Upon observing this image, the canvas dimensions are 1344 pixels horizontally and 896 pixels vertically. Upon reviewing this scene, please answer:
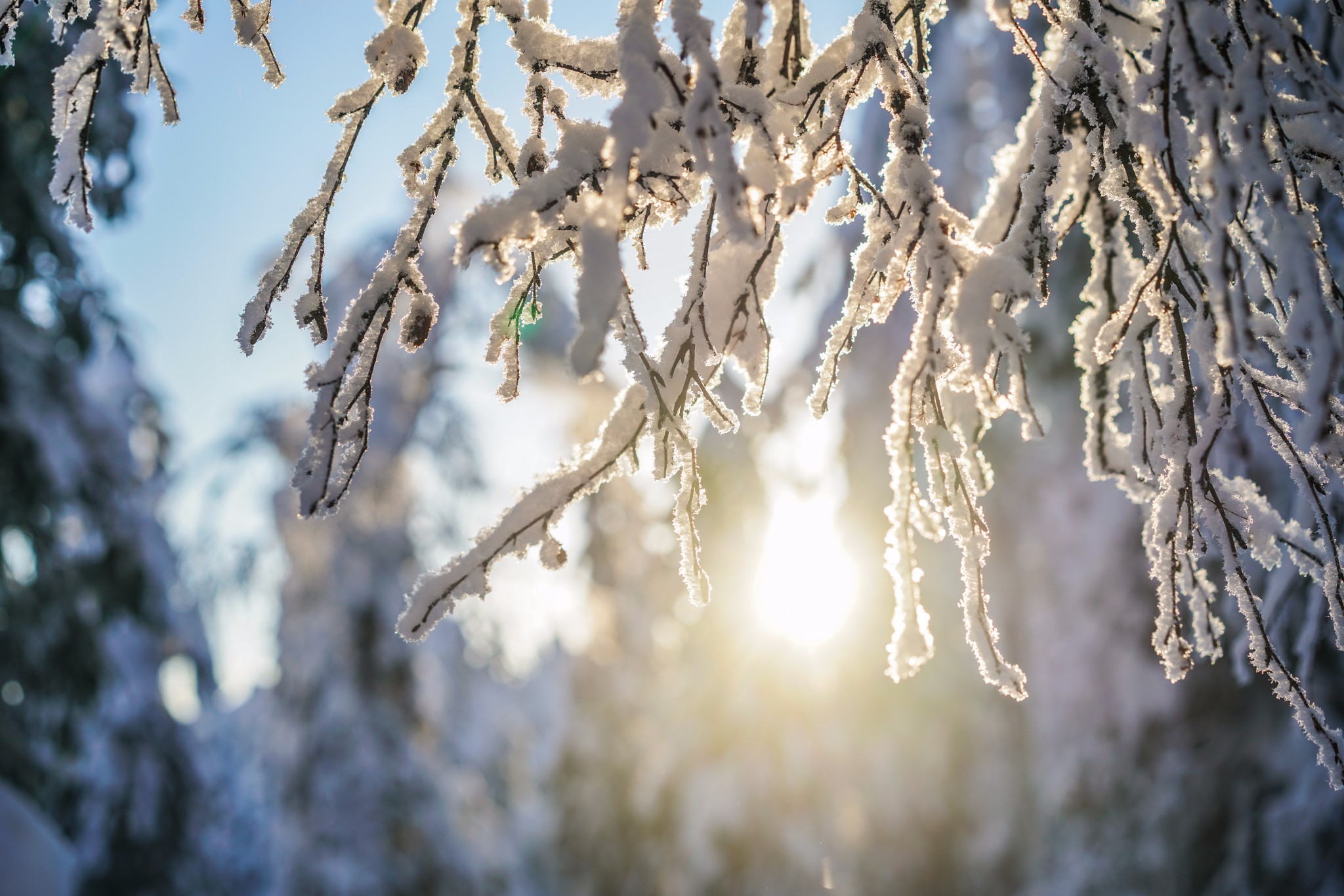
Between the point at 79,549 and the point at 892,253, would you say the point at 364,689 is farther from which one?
the point at 892,253

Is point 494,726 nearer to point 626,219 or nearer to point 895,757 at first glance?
point 895,757

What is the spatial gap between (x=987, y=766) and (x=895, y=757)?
0.56 meters

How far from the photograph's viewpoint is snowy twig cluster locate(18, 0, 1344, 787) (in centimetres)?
94

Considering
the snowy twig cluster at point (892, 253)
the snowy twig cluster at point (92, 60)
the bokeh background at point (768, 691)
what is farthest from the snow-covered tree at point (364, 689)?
the snowy twig cluster at point (892, 253)

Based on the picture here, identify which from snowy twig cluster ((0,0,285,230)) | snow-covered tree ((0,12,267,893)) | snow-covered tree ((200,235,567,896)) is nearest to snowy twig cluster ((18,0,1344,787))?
snowy twig cluster ((0,0,285,230))

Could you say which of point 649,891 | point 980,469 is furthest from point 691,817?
point 980,469

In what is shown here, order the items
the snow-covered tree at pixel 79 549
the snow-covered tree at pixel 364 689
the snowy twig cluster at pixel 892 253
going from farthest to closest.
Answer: the snow-covered tree at pixel 364 689 < the snow-covered tree at pixel 79 549 < the snowy twig cluster at pixel 892 253

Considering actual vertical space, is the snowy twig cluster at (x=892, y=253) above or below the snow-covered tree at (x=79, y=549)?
above

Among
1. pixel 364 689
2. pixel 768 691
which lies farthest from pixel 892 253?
pixel 364 689

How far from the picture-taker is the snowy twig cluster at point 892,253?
3.07 feet

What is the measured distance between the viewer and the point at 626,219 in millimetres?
1072

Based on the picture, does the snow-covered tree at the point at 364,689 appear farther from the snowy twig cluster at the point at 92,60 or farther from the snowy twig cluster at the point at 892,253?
the snowy twig cluster at the point at 892,253

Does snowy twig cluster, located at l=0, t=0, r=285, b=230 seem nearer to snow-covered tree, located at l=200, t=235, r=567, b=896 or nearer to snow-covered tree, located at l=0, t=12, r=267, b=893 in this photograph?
snow-covered tree, located at l=0, t=12, r=267, b=893

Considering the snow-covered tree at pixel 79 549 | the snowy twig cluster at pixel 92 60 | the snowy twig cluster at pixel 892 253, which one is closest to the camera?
the snowy twig cluster at pixel 892 253
